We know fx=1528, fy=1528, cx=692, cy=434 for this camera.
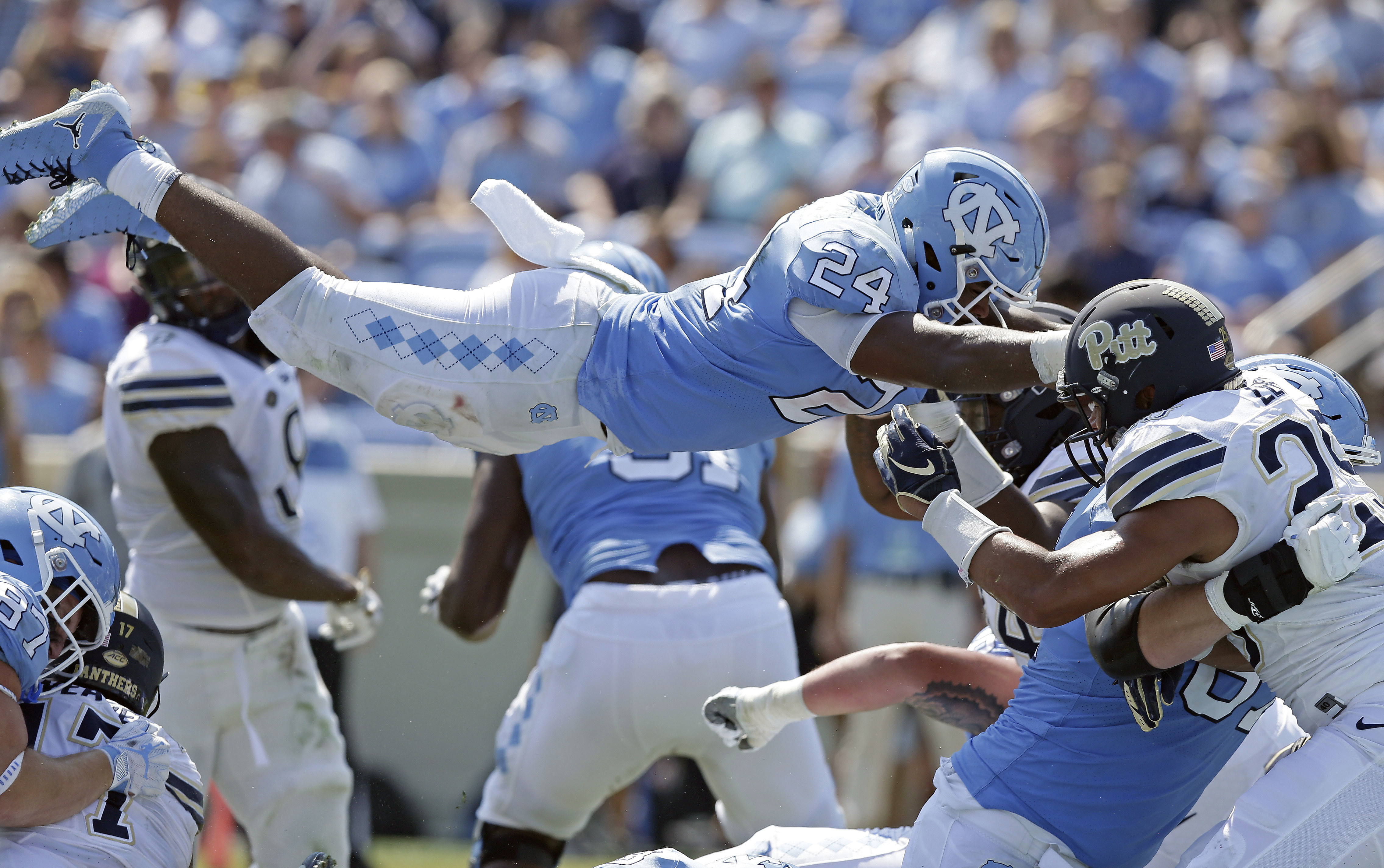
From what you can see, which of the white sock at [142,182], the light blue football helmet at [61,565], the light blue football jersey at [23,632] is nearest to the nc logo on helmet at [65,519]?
the light blue football helmet at [61,565]

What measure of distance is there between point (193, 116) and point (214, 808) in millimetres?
5031

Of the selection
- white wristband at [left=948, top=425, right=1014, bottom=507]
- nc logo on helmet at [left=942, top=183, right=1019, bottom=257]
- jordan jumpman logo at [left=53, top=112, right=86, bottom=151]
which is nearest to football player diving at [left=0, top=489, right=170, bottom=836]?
jordan jumpman logo at [left=53, top=112, right=86, bottom=151]

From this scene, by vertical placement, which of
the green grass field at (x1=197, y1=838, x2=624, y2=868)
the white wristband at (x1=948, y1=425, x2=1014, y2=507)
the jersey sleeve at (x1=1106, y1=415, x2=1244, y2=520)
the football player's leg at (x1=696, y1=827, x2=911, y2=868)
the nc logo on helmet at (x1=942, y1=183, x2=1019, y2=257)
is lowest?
the green grass field at (x1=197, y1=838, x2=624, y2=868)

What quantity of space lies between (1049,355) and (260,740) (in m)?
2.79

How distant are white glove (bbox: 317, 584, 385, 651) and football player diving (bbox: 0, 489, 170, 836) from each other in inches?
53.5

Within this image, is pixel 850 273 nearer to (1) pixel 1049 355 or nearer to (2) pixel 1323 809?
(1) pixel 1049 355

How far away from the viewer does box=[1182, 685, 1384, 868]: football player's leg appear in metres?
2.90

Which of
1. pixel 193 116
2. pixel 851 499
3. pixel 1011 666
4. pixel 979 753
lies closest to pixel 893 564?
pixel 851 499

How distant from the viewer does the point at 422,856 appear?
7.30 meters

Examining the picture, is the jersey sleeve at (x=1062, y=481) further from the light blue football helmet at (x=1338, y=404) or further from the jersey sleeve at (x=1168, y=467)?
the jersey sleeve at (x=1168, y=467)

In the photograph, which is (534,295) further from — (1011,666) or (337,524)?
(337,524)

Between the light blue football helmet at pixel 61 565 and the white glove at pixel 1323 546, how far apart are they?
2573 mm

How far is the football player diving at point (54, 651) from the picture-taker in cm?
317

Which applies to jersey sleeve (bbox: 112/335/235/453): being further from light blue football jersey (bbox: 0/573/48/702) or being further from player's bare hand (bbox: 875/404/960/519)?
player's bare hand (bbox: 875/404/960/519)
